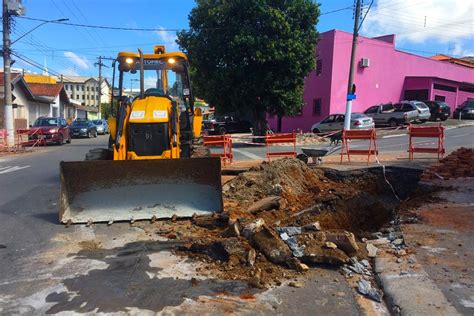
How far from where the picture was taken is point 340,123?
28.6 meters

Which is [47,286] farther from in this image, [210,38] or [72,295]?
[210,38]

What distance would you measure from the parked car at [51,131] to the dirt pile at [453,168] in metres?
22.5

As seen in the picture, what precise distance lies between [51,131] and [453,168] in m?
23.1

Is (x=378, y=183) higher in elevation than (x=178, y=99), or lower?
lower

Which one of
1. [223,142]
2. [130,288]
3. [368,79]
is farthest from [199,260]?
[368,79]

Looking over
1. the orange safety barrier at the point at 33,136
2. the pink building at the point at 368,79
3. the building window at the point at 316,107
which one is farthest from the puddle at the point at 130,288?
the building window at the point at 316,107

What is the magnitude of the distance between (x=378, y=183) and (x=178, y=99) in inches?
222

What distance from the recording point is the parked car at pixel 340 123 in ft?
88.0

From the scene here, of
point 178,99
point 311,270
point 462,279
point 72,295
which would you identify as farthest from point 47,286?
point 178,99

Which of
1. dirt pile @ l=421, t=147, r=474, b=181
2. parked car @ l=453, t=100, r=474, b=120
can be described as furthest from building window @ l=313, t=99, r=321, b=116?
dirt pile @ l=421, t=147, r=474, b=181

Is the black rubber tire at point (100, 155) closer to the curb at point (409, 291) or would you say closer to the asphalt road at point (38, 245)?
the asphalt road at point (38, 245)

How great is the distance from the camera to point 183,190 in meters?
8.09

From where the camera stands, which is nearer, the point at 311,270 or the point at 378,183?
the point at 311,270

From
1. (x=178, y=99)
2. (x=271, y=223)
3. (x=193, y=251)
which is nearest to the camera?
(x=193, y=251)
